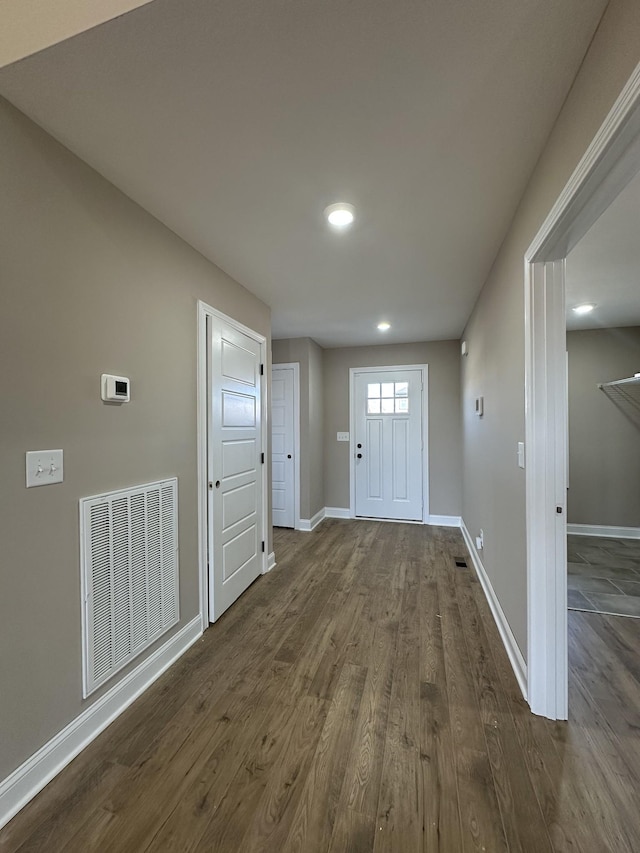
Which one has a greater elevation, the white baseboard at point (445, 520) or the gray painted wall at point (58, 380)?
the gray painted wall at point (58, 380)

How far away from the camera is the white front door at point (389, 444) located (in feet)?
15.7

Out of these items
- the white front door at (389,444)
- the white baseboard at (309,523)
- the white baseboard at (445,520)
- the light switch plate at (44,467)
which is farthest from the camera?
the white front door at (389,444)

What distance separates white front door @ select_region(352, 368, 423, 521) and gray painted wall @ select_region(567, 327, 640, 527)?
5.84ft

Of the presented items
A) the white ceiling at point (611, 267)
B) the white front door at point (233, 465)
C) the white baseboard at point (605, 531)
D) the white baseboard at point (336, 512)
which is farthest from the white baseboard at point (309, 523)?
the white ceiling at point (611, 267)

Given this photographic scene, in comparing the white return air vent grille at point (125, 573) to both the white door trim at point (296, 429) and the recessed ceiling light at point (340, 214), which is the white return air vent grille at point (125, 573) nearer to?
the recessed ceiling light at point (340, 214)

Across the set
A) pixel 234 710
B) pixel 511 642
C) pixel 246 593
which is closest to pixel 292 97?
pixel 234 710

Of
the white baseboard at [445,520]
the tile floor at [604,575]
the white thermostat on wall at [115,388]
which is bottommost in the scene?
the tile floor at [604,575]

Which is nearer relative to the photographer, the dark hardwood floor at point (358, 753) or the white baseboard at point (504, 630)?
the dark hardwood floor at point (358, 753)

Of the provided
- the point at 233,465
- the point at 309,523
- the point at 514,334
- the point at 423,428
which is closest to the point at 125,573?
the point at 233,465

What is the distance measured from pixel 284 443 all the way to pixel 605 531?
391cm

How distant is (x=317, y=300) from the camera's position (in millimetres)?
3213

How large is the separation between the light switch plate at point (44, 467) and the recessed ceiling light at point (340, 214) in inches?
67.6

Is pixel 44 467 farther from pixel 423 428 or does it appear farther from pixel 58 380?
pixel 423 428

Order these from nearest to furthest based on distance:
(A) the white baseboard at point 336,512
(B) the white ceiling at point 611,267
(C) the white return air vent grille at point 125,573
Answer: (C) the white return air vent grille at point 125,573 < (B) the white ceiling at point 611,267 < (A) the white baseboard at point 336,512
